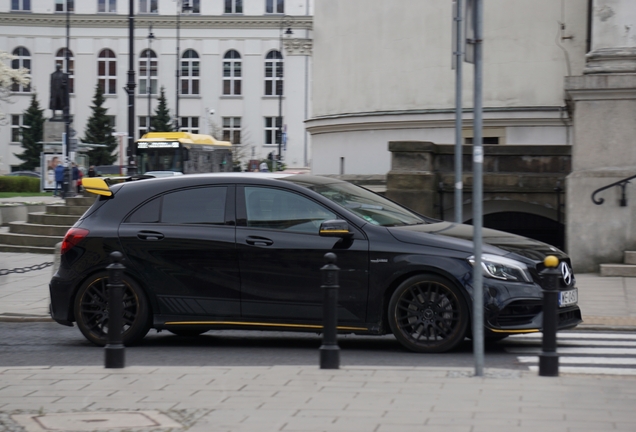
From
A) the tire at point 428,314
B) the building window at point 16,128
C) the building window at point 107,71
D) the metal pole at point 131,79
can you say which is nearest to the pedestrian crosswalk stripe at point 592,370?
the tire at point 428,314

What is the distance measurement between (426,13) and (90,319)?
15495 mm

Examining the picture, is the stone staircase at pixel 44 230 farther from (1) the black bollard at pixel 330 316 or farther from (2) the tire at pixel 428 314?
(1) the black bollard at pixel 330 316

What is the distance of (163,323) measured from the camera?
9383 mm

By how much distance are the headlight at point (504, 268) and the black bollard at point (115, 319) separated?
295cm

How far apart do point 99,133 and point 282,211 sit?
7054cm


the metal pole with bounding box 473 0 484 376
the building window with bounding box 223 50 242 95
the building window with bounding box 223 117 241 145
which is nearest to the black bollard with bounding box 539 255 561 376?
the metal pole with bounding box 473 0 484 376

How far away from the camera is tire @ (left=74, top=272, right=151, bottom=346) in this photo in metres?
9.39

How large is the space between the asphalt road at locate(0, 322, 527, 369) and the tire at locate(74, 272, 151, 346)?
13 centimetres

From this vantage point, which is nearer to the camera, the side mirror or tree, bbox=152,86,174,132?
the side mirror

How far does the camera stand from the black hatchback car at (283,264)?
8609 mm

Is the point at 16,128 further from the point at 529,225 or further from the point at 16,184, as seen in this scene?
the point at 529,225

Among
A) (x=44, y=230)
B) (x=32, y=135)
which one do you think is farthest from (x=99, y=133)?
(x=44, y=230)

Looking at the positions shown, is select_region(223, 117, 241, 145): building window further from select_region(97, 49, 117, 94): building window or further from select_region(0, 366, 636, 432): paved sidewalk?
select_region(0, 366, 636, 432): paved sidewalk

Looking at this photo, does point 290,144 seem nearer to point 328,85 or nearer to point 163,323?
point 328,85
